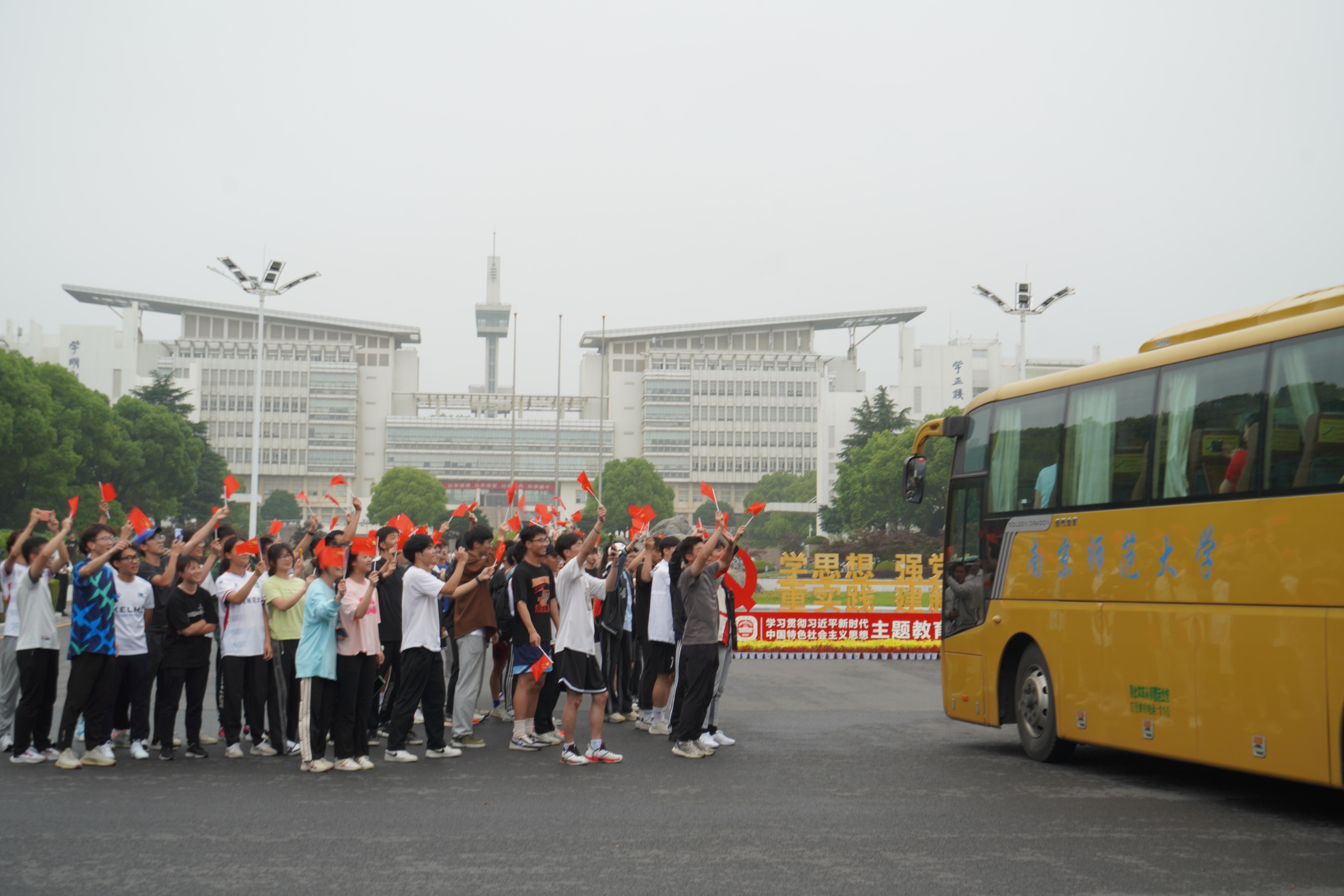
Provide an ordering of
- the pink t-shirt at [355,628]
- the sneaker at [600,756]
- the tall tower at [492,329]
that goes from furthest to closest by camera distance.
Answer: the tall tower at [492,329], the sneaker at [600,756], the pink t-shirt at [355,628]

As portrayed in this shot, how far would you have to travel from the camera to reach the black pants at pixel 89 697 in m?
8.41

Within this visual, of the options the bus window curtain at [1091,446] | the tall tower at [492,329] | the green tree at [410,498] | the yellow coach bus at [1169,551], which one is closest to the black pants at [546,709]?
the yellow coach bus at [1169,551]

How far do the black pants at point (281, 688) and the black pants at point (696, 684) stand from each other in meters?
3.07

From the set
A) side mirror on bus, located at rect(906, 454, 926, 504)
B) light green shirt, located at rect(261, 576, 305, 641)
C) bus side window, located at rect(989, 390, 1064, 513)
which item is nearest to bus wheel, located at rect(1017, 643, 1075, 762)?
bus side window, located at rect(989, 390, 1064, 513)

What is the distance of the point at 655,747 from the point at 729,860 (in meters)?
4.06

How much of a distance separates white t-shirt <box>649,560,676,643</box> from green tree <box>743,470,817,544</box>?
63.3 m

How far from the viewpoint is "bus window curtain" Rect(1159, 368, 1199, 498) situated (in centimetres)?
772

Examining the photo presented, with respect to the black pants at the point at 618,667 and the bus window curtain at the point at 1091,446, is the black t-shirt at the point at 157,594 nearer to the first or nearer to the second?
the black pants at the point at 618,667

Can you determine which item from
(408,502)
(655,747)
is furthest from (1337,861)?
(408,502)

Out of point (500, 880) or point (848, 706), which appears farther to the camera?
point (848, 706)

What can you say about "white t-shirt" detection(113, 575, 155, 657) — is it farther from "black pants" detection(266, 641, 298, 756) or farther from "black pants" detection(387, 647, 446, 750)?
"black pants" detection(387, 647, 446, 750)

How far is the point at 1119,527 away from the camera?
821 centimetres

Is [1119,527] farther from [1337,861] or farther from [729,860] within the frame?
[729,860]

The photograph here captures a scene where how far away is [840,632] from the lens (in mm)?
20375
